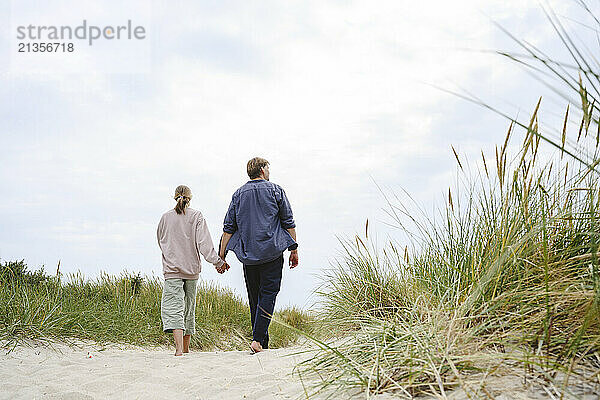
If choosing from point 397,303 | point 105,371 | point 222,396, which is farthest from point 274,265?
point 222,396

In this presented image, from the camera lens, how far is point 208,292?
8977 millimetres

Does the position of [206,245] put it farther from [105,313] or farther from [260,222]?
[105,313]

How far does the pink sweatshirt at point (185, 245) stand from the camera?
583 centimetres

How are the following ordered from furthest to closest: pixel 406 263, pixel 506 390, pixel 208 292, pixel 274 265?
pixel 208 292, pixel 274 265, pixel 406 263, pixel 506 390

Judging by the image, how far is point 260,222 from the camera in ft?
17.8

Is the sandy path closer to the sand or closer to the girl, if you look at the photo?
the sand

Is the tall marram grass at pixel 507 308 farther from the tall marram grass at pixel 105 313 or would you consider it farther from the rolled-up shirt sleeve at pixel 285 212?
the tall marram grass at pixel 105 313

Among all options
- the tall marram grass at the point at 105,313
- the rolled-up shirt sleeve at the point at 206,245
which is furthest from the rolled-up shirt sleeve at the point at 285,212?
the tall marram grass at the point at 105,313

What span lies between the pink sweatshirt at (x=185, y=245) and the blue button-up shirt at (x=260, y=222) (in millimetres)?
338

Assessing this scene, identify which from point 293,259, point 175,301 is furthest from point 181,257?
point 293,259

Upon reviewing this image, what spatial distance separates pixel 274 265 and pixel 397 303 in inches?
58.0

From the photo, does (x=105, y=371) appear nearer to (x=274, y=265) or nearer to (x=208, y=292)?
(x=274, y=265)

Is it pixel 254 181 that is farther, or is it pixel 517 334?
pixel 254 181

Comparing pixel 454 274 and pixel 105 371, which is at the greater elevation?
pixel 454 274
